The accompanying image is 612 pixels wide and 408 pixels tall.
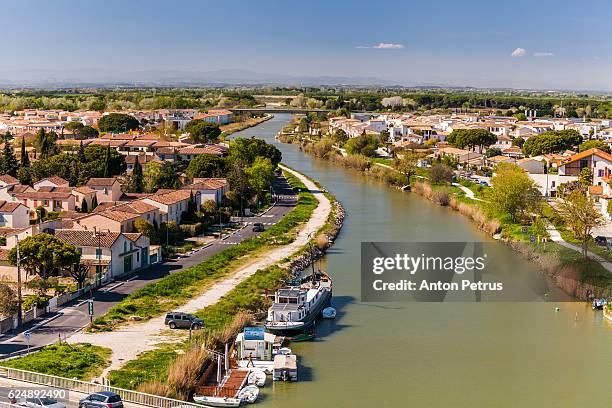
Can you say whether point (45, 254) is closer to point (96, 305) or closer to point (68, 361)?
point (96, 305)

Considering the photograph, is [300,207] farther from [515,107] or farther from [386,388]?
Result: [515,107]

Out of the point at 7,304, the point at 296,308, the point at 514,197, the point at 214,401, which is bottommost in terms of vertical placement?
the point at 214,401

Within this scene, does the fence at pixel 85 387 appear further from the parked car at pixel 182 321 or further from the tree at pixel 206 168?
the tree at pixel 206 168

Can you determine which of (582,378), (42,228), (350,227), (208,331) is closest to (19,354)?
(208,331)

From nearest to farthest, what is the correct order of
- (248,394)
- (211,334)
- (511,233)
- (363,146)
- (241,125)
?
(248,394) < (211,334) < (511,233) < (363,146) < (241,125)

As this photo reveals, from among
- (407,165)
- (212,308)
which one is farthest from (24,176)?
(407,165)

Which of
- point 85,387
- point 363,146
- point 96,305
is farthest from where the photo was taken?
point 363,146

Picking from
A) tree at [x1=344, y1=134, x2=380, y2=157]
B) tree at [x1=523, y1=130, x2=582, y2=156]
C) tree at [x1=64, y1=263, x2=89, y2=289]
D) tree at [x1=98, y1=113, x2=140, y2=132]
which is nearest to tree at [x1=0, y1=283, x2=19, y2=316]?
tree at [x1=64, y1=263, x2=89, y2=289]
